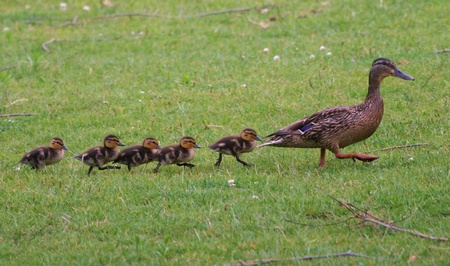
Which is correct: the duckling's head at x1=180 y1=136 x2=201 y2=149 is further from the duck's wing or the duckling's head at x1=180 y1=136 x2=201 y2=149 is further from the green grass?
the duck's wing

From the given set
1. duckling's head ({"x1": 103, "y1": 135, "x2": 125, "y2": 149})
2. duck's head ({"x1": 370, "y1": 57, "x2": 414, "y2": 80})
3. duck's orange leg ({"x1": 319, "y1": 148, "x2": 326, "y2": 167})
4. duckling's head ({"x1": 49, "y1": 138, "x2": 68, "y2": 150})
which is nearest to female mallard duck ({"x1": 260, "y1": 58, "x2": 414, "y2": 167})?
duck's orange leg ({"x1": 319, "y1": 148, "x2": 326, "y2": 167})

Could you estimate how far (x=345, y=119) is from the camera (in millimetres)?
8891

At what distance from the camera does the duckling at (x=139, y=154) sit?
9.15 metres

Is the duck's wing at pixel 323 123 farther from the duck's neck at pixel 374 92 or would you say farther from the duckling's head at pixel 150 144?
the duckling's head at pixel 150 144

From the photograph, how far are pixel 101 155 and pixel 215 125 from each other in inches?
84.3

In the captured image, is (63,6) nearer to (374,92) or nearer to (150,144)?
(150,144)

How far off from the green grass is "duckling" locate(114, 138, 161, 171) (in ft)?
0.54

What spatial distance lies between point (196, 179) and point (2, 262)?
2.33 m

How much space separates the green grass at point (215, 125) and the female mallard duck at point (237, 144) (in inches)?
9.3

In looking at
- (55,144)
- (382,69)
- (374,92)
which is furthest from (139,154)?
(382,69)

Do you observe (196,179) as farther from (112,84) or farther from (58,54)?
(58,54)

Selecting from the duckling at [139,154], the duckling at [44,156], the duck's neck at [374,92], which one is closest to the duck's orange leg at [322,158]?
the duck's neck at [374,92]

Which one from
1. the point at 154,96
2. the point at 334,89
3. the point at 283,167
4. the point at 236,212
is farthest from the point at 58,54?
the point at 236,212

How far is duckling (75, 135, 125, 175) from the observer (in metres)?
9.08
